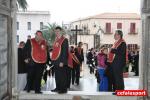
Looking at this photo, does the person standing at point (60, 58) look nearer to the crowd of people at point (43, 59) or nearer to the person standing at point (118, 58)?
the crowd of people at point (43, 59)

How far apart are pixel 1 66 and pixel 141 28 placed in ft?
12.1

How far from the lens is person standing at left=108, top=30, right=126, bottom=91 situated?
1245 centimetres

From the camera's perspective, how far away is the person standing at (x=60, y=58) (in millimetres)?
12500

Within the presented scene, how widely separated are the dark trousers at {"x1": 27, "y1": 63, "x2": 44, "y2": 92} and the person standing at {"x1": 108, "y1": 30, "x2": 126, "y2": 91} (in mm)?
1948

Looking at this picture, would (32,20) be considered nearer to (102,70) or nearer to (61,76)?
(102,70)

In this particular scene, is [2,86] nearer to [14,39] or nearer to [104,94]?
[14,39]

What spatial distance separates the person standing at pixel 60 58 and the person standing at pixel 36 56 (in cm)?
30

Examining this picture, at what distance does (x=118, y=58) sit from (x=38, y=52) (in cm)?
214

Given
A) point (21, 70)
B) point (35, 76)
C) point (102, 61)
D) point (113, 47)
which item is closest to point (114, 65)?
point (113, 47)

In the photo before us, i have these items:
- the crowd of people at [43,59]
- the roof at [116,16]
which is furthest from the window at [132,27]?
the crowd of people at [43,59]

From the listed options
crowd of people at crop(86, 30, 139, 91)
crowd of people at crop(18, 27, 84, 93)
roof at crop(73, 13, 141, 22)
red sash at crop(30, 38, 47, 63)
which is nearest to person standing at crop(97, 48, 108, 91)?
crowd of people at crop(86, 30, 139, 91)

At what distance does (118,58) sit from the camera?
496 inches

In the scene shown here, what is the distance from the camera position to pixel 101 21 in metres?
74.1

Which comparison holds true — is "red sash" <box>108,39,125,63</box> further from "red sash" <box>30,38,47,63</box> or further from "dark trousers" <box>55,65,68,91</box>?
"red sash" <box>30,38,47,63</box>
